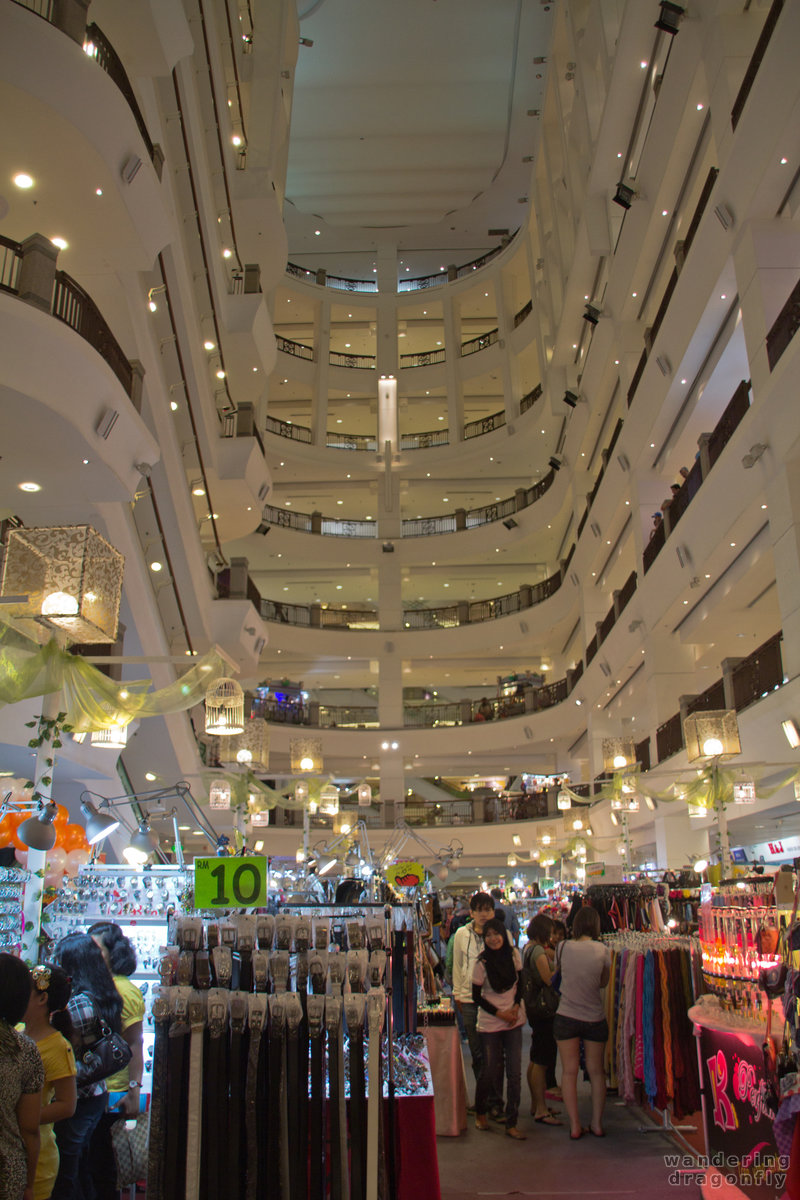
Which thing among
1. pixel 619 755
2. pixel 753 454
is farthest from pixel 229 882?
pixel 619 755

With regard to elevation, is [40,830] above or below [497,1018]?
above

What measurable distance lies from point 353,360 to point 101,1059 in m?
31.2

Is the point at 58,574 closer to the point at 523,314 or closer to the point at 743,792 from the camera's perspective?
the point at 743,792

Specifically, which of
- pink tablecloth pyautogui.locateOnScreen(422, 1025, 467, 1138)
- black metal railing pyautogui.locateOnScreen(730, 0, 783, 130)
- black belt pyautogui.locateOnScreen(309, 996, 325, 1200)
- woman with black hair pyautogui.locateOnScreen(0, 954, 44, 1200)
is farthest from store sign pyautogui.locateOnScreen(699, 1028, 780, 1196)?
black metal railing pyautogui.locateOnScreen(730, 0, 783, 130)

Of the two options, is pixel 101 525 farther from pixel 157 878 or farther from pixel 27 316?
pixel 157 878

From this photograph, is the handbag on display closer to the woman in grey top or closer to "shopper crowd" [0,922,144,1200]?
"shopper crowd" [0,922,144,1200]

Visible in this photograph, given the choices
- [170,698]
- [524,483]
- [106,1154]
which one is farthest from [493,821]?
[106,1154]

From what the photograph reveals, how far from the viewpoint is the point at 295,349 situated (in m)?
31.3

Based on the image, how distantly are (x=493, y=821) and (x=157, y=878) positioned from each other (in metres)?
23.2

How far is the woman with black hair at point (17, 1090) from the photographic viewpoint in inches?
110

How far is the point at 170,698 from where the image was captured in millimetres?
6527

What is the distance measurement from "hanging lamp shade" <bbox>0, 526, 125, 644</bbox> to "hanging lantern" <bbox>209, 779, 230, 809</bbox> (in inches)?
244

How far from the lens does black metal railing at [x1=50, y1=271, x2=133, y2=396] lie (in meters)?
7.29

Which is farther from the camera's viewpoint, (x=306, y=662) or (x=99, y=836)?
(x=306, y=662)
